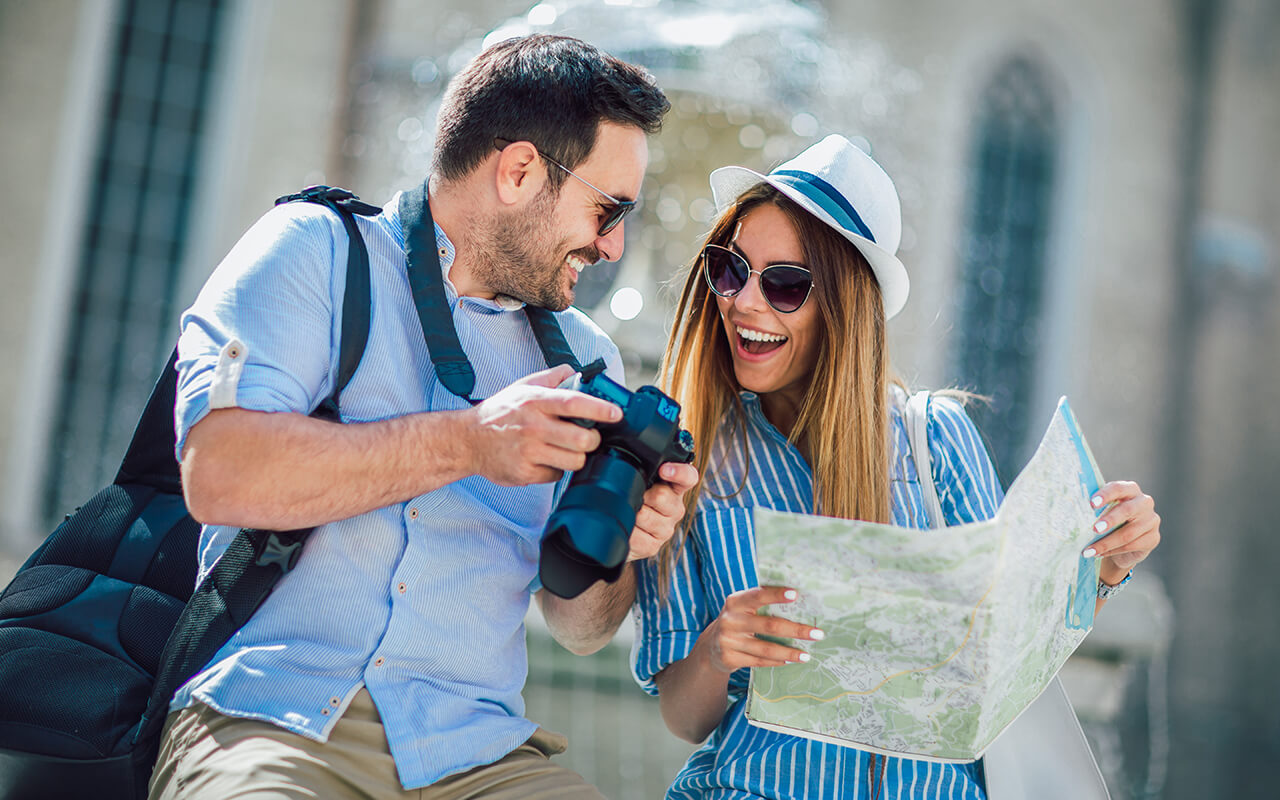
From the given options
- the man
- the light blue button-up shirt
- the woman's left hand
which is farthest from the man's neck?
the woman's left hand

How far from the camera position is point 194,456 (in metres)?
1.67

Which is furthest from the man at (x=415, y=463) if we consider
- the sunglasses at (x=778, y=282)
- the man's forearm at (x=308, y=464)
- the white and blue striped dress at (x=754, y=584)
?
the sunglasses at (x=778, y=282)

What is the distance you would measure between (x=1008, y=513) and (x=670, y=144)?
4.83m

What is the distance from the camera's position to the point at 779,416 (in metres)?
2.54

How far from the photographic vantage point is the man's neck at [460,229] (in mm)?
2158

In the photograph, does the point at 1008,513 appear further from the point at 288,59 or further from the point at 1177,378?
the point at 1177,378

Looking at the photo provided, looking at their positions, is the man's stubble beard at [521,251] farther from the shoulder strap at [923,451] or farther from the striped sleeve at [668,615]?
the shoulder strap at [923,451]

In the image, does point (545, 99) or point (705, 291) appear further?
point (705, 291)

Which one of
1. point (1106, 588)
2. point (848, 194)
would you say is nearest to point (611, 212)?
point (848, 194)

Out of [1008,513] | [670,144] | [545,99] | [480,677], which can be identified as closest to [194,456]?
[480,677]

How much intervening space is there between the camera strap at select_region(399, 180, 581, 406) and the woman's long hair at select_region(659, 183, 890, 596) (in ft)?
1.28

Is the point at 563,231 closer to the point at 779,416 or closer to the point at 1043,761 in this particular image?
the point at 779,416

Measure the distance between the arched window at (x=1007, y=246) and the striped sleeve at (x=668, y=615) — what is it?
11.3 m

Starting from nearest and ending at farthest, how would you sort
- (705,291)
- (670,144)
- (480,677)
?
(480,677) < (705,291) < (670,144)
